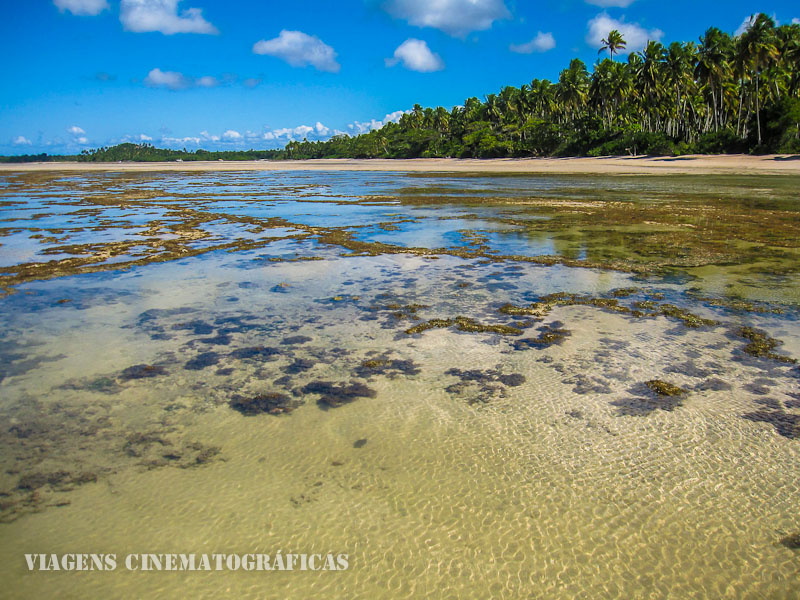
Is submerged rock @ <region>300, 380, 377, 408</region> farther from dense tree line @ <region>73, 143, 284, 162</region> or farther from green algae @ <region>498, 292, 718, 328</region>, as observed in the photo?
dense tree line @ <region>73, 143, 284, 162</region>

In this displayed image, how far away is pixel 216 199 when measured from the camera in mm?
27281

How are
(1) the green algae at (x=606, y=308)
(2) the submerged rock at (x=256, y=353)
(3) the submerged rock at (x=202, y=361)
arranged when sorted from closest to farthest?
(3) the submerged rock at (x=202, y=361) < (2) the submerged rock at (x=256, y=353) < (1) the green algae at (x=606, y=308)

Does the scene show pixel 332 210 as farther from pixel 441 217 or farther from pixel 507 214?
pixel 507 214

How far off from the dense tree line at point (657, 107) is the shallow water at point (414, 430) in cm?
5114

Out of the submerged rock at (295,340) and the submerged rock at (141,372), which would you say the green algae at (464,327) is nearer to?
the submerged rock at (295,340)

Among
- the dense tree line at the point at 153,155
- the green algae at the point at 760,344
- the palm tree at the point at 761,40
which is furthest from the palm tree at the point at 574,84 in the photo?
the dense tree line at the point at 153,155

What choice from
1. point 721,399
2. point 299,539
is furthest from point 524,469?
point 721,399

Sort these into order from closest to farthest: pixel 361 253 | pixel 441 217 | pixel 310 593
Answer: pixel 310 593, pixel 361 253, pixel 441 217

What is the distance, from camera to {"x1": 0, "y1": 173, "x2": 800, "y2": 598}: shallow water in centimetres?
286

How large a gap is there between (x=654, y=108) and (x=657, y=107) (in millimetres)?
900

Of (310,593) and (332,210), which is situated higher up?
(332,210)

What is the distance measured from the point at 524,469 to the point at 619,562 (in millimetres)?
935

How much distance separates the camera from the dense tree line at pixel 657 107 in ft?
162

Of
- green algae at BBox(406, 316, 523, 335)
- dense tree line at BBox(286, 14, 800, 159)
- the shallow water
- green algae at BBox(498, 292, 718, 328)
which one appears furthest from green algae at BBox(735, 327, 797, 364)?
dense tree line at BBox(286, 14, 800, 159)
